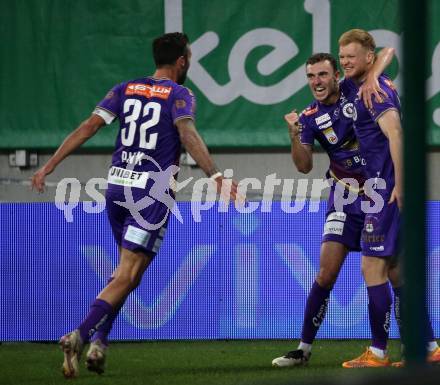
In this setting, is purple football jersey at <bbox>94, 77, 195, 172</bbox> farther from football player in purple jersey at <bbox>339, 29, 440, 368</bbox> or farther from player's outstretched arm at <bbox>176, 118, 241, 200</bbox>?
football player in purple jersey at <bbox>339, 29, 440, 368</bbox>

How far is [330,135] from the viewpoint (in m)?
7.21

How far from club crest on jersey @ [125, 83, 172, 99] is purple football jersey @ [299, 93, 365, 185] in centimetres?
115

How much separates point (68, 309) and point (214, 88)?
3117mm

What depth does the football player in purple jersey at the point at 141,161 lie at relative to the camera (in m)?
6.33

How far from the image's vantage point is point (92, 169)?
443 inches

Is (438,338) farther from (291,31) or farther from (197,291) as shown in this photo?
(291,31)

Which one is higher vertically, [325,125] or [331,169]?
[325,125]

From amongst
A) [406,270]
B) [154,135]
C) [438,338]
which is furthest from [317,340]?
[406,270]

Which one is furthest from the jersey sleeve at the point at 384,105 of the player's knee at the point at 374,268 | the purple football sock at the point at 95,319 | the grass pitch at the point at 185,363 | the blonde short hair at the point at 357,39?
the purple football sock at the point at 95,319

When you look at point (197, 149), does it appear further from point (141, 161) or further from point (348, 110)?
point (348, 110)

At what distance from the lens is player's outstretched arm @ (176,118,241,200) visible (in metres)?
6.26

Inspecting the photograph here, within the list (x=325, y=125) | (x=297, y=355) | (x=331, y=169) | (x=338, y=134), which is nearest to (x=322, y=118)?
(x=325, y=125)

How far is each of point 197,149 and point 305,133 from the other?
46.9 inches

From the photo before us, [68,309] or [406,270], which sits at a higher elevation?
[406,270]
